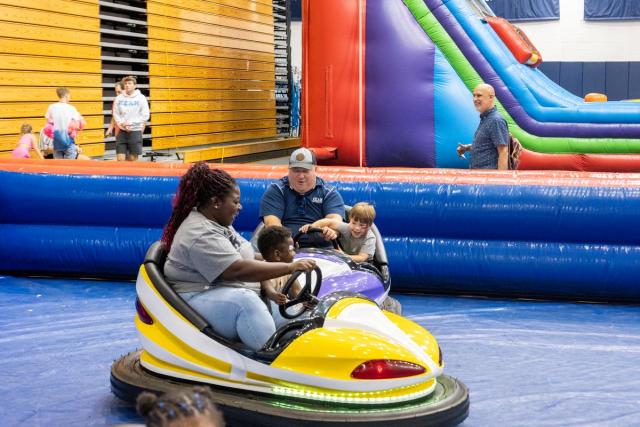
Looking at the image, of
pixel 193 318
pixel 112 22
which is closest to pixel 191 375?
pixel 193 318

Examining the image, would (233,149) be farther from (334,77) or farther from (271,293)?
(271,293)

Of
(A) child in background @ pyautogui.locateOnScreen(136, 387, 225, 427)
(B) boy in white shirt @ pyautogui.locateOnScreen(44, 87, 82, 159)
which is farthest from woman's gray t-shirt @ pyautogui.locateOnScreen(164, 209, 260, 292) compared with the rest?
(B) boy in white shirt @ pyautogui.locateOnScreen(44, 87, 82, 159)

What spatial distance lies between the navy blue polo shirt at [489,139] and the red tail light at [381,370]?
3514mm

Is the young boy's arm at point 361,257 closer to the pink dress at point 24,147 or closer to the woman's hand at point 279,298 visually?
the woman's hand at point 279,298

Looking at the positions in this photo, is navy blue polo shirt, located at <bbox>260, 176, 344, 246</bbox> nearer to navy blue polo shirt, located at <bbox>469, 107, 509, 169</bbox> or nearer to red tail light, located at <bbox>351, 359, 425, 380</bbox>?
navy blue polo shirt, located at <bbox>469, 107, 509, 169</bbox>

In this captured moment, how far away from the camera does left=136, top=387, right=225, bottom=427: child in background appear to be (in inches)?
60.3

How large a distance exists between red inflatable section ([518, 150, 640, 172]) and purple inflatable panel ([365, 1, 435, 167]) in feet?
3.52

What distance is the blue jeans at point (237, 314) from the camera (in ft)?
11.2

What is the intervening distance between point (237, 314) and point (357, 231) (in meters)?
1.61

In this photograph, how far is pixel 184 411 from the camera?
1.55 metres

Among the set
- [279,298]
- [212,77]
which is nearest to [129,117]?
[212,77]

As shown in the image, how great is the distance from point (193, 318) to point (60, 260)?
122 inches

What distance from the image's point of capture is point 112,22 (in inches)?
494

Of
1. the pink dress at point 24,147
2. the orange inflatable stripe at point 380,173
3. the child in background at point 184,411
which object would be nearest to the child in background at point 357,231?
the orange inflatable stripe at point 380,173
